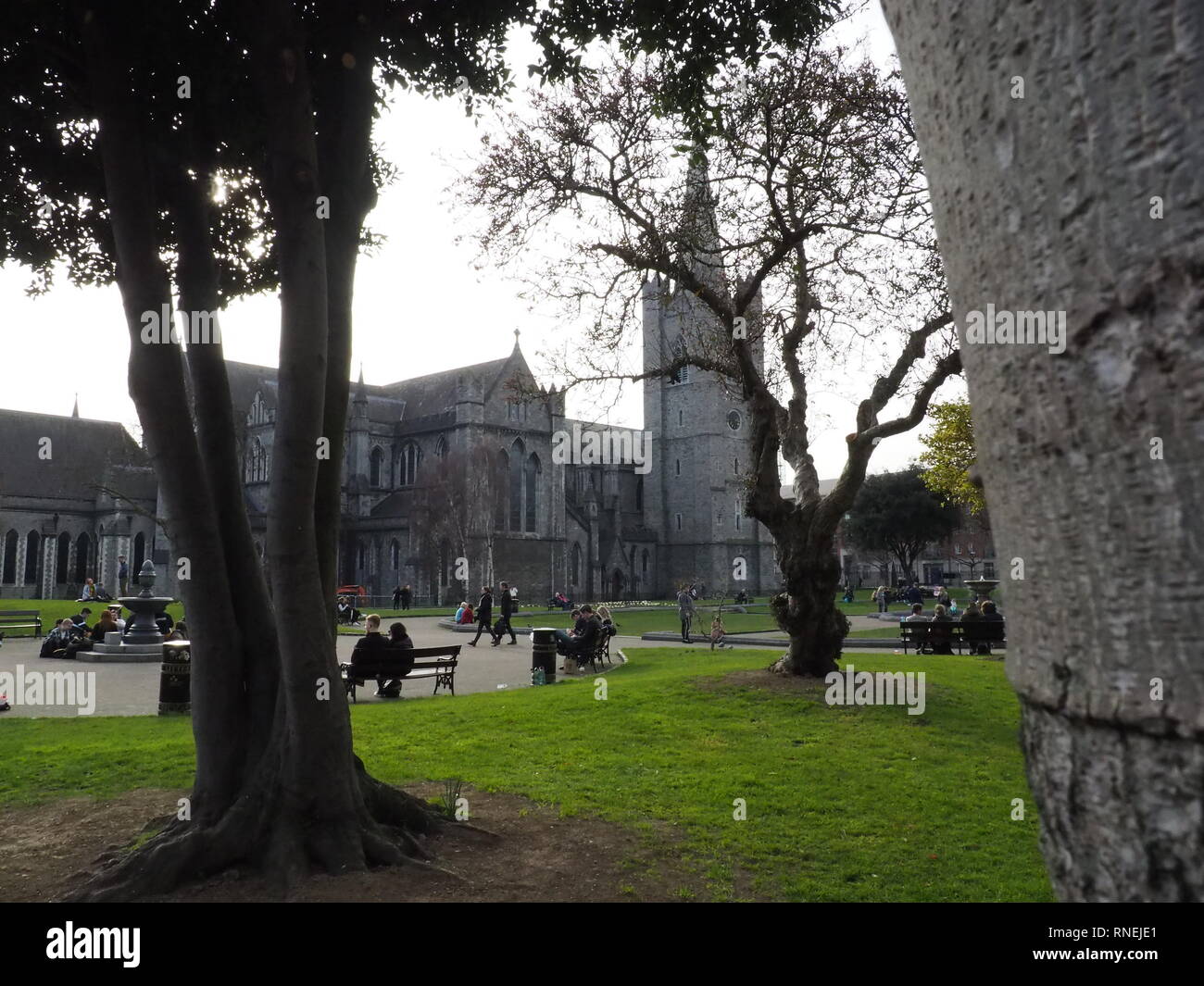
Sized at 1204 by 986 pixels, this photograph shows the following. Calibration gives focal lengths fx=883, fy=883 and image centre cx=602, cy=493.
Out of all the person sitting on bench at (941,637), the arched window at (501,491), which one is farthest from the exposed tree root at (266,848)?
the arched window at (501,491)

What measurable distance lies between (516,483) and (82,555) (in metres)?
31.1

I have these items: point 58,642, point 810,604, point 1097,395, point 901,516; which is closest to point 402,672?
Result: point 810,604

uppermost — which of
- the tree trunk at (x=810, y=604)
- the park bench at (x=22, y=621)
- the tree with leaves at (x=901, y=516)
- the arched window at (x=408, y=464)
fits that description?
the arched window at (x=408, y=464)

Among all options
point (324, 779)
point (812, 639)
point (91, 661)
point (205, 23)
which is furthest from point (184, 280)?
point (91, 661)

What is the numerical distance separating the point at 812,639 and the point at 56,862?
1039 cm

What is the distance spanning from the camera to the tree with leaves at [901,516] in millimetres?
68500

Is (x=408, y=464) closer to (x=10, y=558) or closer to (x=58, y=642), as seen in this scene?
(x=10, y=558)

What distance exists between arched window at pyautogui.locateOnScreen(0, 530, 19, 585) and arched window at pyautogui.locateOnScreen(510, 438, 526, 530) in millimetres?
33625

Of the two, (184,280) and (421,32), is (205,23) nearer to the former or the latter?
(421,32)

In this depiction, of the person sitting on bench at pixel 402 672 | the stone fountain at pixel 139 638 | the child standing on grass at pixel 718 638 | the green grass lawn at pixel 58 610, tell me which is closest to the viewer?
the person sitting on bench at pixel 402 672

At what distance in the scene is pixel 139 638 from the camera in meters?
21.7

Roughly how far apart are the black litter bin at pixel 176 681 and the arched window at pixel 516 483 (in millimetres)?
50290

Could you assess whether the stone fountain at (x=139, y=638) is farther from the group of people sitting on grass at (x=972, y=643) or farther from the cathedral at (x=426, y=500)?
the cathedral at (x=426, y=500)

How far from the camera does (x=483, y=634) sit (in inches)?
1197
